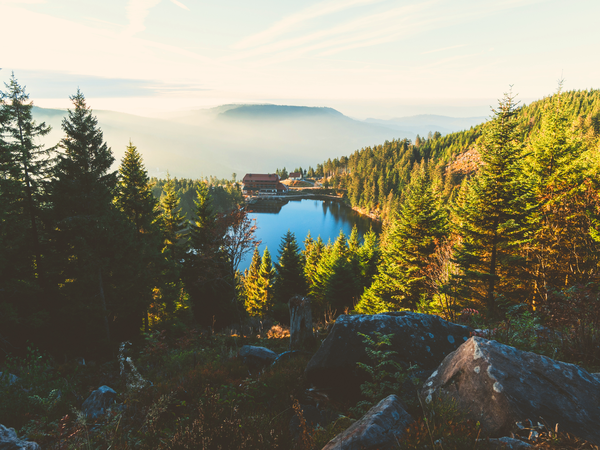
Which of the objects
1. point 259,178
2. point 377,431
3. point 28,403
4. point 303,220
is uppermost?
point 259,178

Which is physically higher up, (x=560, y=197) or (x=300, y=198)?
(x=560, y=197)

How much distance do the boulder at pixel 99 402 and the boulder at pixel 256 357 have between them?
3092 millimetres

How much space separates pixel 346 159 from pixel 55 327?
536 ft

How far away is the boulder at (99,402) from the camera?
228 inches

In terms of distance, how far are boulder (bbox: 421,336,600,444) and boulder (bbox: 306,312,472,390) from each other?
148 centimetres

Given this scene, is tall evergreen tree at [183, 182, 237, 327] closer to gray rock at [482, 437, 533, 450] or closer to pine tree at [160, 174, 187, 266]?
pine tree at [160, 174, 187, 266]

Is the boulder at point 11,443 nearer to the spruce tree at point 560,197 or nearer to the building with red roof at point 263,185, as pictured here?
the spruce tree at point 560,197

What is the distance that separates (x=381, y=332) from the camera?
5430 mm

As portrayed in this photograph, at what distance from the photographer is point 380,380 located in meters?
4.76

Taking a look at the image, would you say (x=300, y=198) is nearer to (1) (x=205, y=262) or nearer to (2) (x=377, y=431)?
(1) (x=205, y=262)

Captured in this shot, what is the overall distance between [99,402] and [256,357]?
11.9 feet

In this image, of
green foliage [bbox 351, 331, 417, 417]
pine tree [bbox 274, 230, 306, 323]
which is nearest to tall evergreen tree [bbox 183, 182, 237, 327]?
pine tree [bbox 274, 230, 306, 323]

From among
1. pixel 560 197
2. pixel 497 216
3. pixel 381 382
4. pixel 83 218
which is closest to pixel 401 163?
pixel 560 197

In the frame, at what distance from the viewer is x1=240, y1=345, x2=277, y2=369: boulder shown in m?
7.51
